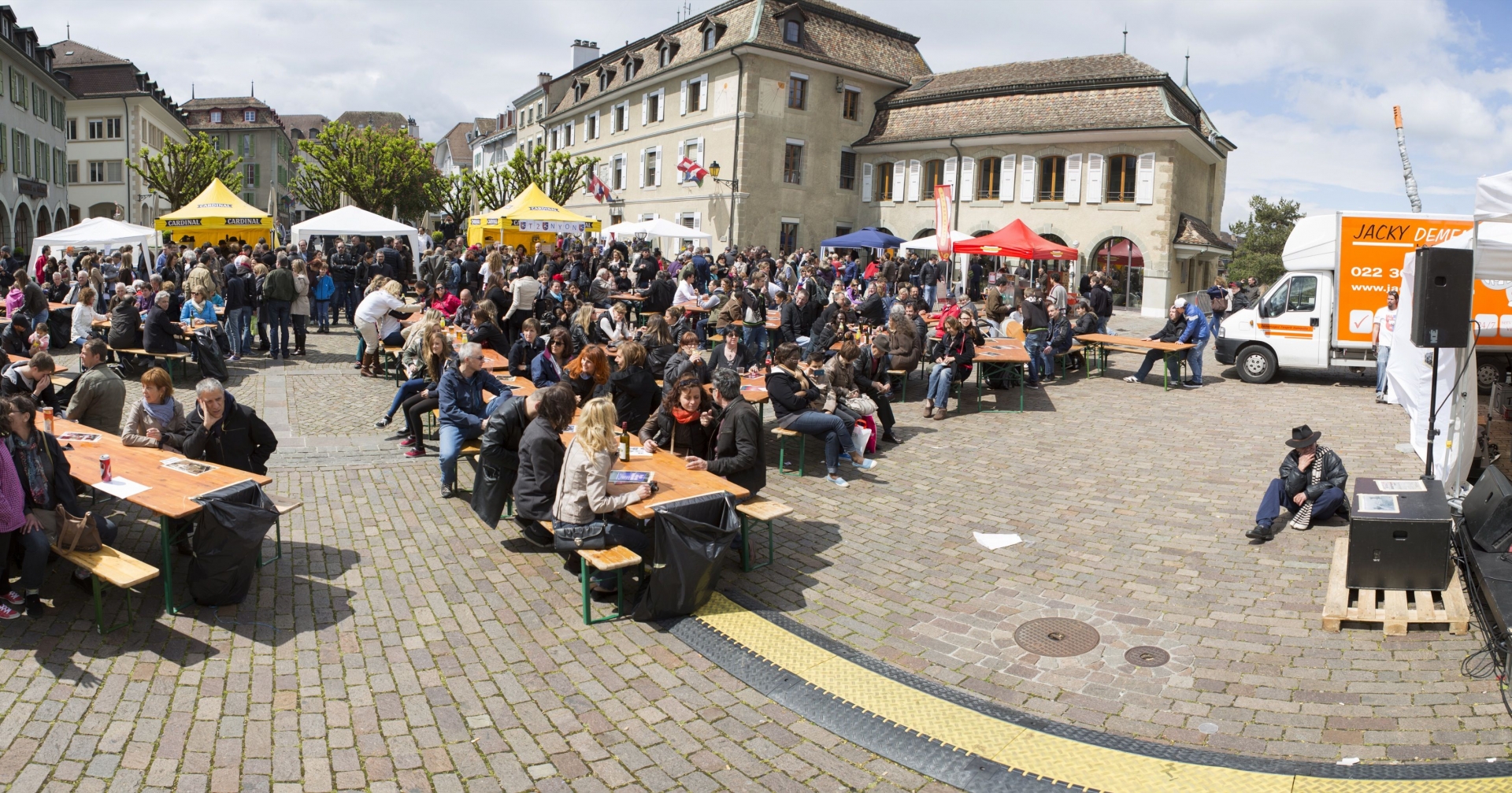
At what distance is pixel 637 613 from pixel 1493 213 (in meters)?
6.21

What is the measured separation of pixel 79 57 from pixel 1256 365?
6424 centimetres

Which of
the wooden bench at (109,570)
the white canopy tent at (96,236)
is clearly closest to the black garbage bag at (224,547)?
the wooden bench at (109,570)

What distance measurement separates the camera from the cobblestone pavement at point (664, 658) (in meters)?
4.71

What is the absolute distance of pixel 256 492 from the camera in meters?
6.45

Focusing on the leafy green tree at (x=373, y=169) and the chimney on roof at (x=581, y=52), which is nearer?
the leafy green tree at (x=373, y=169)

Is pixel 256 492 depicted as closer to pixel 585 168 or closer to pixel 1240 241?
pixel 585 168

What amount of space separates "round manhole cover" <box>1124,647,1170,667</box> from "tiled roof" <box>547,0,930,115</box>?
33660 millimetres

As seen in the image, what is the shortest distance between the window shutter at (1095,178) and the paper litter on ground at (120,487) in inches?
1215

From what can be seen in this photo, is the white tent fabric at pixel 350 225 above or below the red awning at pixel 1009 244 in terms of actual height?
below

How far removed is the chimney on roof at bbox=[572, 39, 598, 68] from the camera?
55969 mm

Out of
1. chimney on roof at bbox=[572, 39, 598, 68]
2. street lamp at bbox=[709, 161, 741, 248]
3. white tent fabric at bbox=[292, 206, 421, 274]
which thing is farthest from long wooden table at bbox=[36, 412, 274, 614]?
chimney on roof at bbox=[572, 39, 598, 68]

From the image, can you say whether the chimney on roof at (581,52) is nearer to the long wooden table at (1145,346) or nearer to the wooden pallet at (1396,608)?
the long wooden table at (1145,346)

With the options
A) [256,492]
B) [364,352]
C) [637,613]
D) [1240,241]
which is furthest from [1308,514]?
[1240,241]

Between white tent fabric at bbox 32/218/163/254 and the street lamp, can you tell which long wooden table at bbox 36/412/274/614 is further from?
the street lamp
